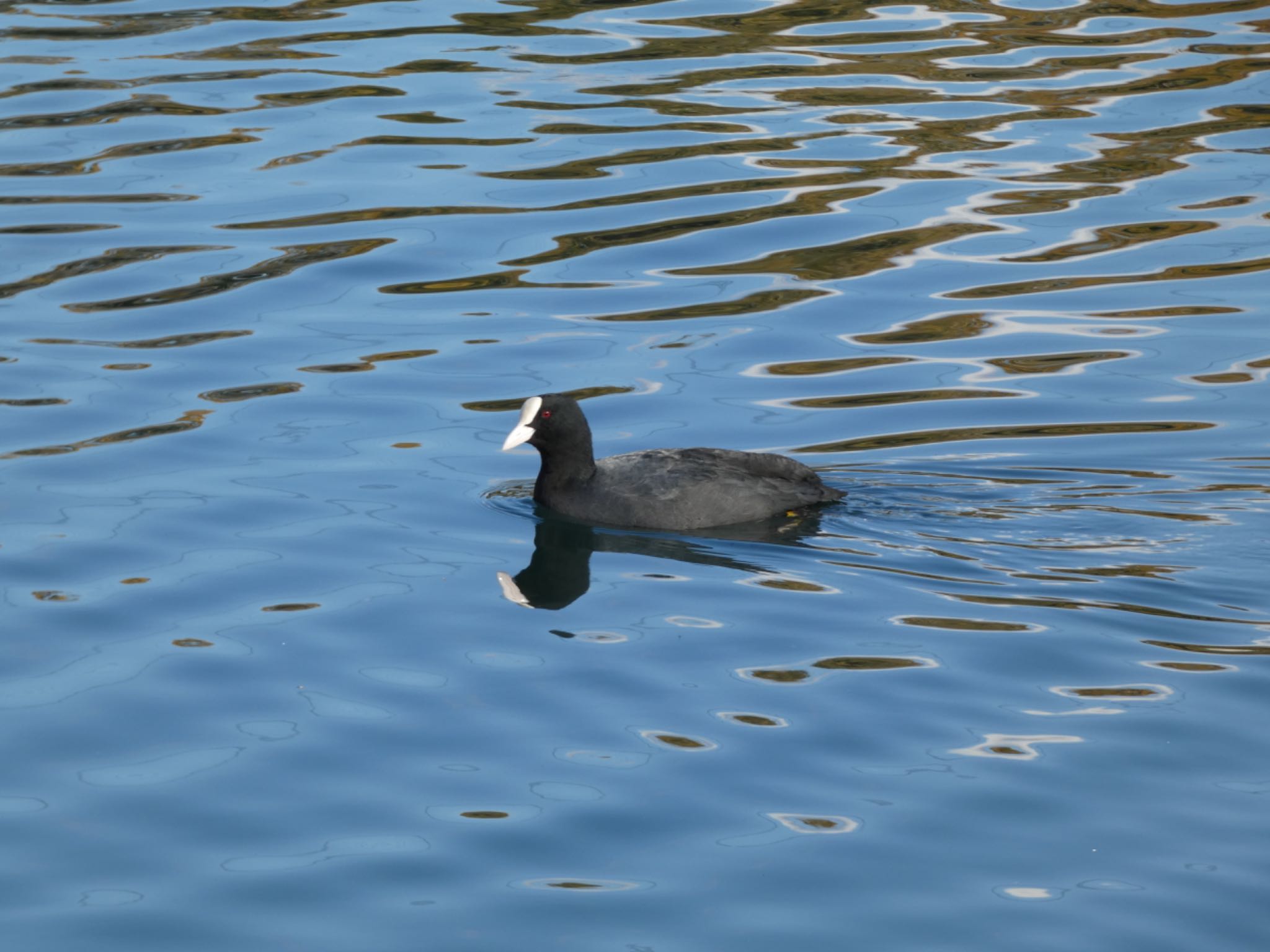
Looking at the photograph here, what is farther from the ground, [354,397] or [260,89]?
[260,89]

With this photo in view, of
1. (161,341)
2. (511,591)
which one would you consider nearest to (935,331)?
(511,591)

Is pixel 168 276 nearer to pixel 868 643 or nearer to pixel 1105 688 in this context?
pixel 868 643

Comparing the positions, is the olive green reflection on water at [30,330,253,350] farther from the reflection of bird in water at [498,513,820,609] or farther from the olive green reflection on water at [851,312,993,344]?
the olive green reflection on water at [851,312,993,344]

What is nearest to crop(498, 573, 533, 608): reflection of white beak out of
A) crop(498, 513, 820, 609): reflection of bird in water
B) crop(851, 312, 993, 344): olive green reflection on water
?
crop(498, 513, 820, 609): reflection of bird in water

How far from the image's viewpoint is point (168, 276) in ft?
46.8

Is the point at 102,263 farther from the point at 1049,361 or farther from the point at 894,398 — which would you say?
the point at 1049,361

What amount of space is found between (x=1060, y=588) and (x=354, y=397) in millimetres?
5166

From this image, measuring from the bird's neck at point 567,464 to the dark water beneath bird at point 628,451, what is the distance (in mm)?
257

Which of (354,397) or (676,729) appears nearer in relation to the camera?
(676,729)

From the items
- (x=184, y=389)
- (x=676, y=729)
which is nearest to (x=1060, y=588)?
(x=676, y=729)

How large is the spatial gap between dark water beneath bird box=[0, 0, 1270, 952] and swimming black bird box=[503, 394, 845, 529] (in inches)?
6.5

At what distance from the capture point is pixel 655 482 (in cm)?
997

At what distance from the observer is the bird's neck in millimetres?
10242

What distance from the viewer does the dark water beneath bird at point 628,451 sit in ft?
20.5
